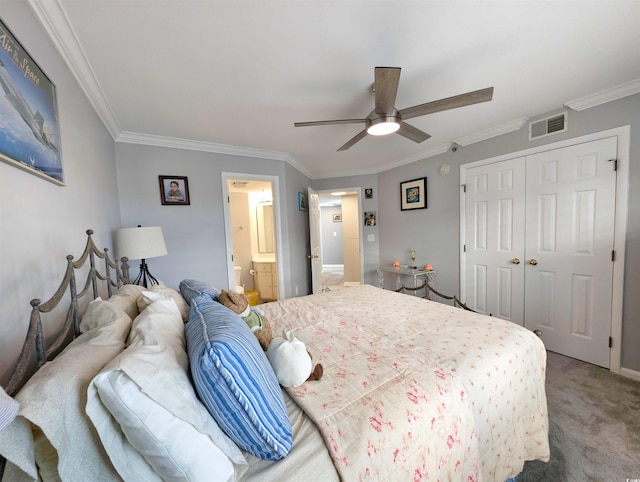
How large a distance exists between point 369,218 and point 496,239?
1.97m

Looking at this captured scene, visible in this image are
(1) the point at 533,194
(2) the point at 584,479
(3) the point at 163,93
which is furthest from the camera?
(1) the point at 533,194

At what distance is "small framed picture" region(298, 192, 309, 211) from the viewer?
13.3 feet

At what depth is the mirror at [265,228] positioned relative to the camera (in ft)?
16.5

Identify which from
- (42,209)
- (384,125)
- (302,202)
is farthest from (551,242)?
(42,209)

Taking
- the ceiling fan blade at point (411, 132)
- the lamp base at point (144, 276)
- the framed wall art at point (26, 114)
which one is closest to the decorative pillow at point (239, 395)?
the framed wall art at point (26, 114)

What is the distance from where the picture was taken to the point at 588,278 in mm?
2277

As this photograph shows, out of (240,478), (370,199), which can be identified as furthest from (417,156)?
(240,478)

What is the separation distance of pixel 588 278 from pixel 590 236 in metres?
0.39

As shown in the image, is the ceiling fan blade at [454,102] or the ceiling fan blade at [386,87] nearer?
the ceiling fan blade at [386,87]

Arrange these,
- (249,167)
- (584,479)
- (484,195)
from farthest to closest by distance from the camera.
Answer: (249,167) → (484,195) → (584,479)

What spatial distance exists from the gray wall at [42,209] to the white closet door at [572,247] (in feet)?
12.3

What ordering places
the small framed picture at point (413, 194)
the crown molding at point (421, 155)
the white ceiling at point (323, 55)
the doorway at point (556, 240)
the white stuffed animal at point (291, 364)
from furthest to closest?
1. the small framed picture at point (413, 194)
2. the crown molding at point (421, 155)
3. the doorway at point (556, 240)
4. the white ceiling at point (323, 55)
5. the white stuffed animal at point (291, 364)

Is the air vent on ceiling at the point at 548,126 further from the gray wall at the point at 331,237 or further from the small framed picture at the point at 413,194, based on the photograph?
the gray wall at the point at 331,237

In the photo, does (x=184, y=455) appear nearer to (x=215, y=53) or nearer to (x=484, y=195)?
(x=215, y=53)
